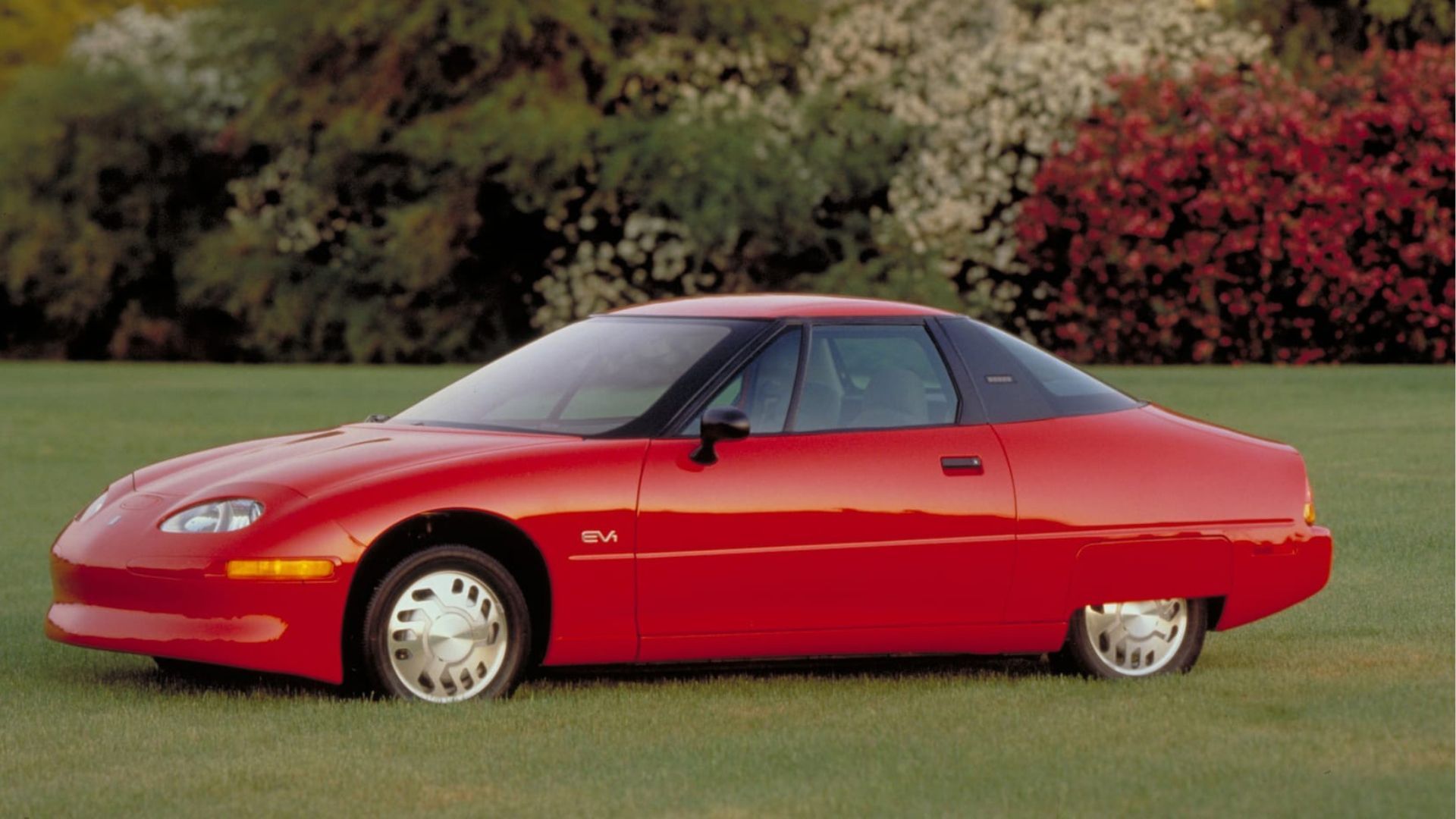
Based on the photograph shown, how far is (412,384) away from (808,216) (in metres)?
9.27

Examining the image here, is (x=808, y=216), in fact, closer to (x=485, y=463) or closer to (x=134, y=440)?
(x=134, y=440)

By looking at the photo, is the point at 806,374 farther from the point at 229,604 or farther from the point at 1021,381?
the point at 229,604

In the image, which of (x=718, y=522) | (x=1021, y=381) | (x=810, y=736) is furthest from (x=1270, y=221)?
(x=810, y=736)

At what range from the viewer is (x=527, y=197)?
43906 mm

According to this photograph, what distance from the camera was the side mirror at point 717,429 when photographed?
855 cm

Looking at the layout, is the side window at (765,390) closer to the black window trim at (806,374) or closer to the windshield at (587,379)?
the black window trim at (806,374)

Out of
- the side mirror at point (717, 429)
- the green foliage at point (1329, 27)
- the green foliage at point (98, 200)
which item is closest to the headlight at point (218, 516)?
the side mirror at point (717, 429)

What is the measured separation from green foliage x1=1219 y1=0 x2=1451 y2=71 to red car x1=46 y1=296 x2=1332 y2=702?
39.8m

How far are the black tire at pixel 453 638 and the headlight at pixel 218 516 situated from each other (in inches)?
19.7

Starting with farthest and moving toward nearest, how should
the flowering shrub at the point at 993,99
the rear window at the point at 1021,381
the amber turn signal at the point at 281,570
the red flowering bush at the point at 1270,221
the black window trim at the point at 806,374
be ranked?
1. the flowering shrub at the point at 993,99
2. the red flowering bush at the point at 1270,221
3. the rear window at the point at 1021,381
4. the black window trim at the point at 806,374
5. the amber turn signal at the point at 281,570

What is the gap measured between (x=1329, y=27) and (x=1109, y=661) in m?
Answer: 41.7

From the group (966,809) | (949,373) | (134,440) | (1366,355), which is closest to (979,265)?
(1366,355)

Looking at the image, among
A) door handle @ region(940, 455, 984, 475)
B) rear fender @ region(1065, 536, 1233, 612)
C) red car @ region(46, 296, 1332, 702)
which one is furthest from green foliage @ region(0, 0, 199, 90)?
rear fender @ region(1065, 536, 1233, 612)

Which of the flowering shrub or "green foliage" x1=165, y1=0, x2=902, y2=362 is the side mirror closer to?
the flowering shrub
